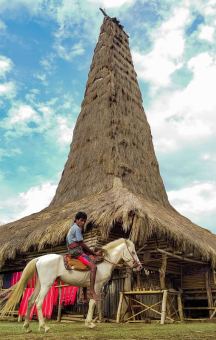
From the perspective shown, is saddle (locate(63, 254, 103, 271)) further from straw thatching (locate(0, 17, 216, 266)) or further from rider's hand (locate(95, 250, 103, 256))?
straw thatching (locate(0, 17, 216, 266))

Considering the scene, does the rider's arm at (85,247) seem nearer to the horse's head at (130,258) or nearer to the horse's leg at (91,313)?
the horse's leg at (91,313)

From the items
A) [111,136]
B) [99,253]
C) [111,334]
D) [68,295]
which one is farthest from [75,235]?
[111,136]

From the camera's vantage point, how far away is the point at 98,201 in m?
14.6

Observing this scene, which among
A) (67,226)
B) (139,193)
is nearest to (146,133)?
(139,193)

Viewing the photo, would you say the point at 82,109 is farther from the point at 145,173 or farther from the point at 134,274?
the point at 134,274

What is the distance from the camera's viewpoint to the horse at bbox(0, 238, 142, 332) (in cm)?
757

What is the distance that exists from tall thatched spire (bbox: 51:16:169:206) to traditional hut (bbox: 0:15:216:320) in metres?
0.07

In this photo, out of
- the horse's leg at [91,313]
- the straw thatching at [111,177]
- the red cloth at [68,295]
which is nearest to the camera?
the horse's leg at [91,313]

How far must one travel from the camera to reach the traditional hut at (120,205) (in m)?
13.7

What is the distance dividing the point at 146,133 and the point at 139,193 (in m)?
6.17

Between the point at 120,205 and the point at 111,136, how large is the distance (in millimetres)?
7140

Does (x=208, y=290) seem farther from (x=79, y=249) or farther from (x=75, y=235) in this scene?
(x=75, y=235)

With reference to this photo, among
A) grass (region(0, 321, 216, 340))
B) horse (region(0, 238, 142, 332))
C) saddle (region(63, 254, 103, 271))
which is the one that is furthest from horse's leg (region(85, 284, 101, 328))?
saddle (region(63, 254, 103, 271))

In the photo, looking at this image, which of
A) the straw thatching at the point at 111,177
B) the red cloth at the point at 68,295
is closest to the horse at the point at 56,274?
the straw thatching at the point at 111,177
